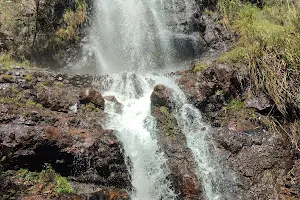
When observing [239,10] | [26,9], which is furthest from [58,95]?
[239,10]

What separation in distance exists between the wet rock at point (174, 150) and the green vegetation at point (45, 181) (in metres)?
2.40

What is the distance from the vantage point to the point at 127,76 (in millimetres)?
9891

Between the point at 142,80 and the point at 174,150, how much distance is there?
315 centimetres

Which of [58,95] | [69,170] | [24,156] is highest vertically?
[58,95]

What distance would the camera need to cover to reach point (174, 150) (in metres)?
7.56

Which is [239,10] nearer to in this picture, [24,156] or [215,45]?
[215,45]

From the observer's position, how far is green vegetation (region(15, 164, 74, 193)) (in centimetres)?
607

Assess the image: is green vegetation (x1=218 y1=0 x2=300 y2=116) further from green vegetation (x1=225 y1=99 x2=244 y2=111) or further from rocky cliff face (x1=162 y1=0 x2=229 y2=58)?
rocky cliff face (x1=162 y1=0 x2=229 y2=58)

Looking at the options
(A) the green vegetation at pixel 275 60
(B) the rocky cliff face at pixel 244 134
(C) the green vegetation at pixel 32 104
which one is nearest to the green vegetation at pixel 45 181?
(C) the green vegetation at pixel 32 104

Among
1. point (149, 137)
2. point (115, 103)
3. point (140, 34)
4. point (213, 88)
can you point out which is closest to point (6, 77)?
point (115, 103)

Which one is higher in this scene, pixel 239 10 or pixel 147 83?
pixel 239 10

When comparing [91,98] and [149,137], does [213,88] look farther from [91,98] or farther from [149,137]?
[91,98]

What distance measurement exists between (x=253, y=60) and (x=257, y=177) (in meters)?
3.43

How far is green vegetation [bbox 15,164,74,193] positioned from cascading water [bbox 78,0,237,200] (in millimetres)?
1547
